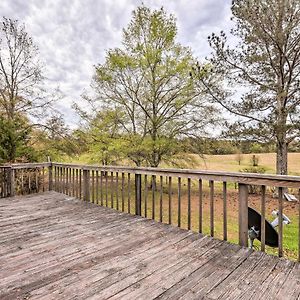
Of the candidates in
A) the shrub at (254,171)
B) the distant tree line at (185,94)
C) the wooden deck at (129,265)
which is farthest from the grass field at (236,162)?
the wooden deck at (129,265)

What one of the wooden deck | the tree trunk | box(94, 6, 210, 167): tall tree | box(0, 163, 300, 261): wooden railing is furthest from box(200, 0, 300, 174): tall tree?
the wooden deck

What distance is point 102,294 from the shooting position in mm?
1736

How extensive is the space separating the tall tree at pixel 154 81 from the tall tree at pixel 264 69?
38.5 inches

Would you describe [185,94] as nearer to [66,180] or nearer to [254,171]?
[254,171]

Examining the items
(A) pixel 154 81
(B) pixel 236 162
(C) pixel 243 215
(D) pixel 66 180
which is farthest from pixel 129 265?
(B) pixel 236 162

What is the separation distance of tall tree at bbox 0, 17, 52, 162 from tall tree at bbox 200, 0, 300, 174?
23.2 feet

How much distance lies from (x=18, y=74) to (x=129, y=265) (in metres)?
10.4

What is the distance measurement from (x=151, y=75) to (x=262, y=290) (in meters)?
8.27

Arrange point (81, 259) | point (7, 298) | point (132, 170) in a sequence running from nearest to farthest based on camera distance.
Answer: point (7, 298)
point (81, 259)
point (132, 170)

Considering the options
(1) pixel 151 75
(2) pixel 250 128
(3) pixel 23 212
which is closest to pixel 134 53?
(1) pixel 151 75

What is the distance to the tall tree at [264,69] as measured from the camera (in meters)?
7.97

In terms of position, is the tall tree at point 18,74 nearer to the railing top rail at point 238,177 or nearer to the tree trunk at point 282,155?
the railing top rail at point 238,177

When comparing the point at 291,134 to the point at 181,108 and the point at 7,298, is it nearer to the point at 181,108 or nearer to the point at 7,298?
the point at 181,108

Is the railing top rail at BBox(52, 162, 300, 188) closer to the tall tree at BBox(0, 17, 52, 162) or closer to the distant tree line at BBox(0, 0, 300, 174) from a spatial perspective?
the distant tree line at BBox(0, 0, 300, 174)
